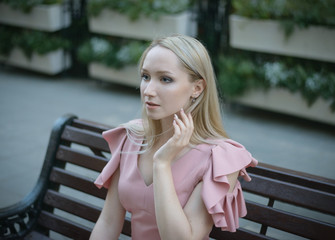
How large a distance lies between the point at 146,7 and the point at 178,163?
6149mm

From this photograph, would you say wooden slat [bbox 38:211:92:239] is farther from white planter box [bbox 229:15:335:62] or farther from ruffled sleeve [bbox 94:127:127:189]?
white planter box [bbox 229:15:335:62]

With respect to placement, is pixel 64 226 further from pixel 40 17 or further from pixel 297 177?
pixel 40 17

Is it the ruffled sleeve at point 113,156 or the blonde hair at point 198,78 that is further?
the ruffled sleeve at point 113,156

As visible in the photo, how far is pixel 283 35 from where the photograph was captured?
654 cm

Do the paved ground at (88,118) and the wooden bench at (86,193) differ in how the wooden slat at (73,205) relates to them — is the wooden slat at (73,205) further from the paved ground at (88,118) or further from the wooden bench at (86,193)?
the paved ground at (88,118)

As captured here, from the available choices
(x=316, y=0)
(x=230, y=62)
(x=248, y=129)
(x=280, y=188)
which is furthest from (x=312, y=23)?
(x=280, y=188)

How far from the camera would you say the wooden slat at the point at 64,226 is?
251 cm

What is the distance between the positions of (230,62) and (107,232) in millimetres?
5288

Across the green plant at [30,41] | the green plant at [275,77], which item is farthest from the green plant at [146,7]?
the green plant at [30,41]

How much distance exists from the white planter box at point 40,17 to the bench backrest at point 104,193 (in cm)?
672

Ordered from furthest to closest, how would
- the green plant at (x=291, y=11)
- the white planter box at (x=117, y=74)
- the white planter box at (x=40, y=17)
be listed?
the white planter box at (x=40, y=17), the white planter box at (x=117, y=74), the green plant at (x=291, y=11)

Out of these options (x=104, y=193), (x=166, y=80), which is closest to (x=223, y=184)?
(x=166, y=80)

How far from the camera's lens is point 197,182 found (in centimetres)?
186

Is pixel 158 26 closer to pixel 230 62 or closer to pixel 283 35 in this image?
pixel 230 62
